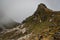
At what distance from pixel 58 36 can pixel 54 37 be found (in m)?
10.8

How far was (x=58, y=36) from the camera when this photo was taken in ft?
589

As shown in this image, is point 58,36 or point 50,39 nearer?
point 58,36

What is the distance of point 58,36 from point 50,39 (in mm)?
20111

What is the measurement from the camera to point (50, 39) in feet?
652

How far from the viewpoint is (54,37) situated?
190 meters

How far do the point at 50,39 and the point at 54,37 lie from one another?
937 cm
